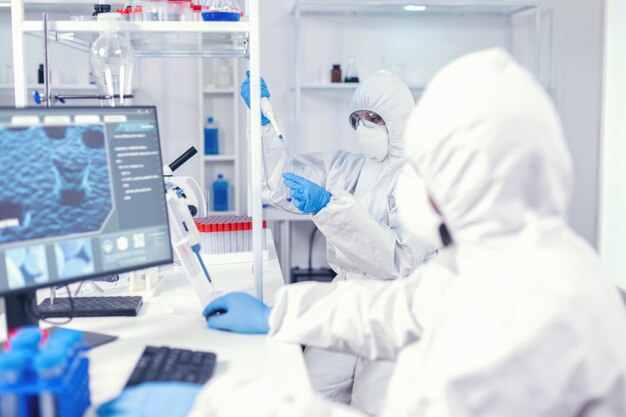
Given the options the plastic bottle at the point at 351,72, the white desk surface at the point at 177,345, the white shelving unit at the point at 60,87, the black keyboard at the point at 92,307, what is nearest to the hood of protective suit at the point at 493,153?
the white desk surface at the point at 177,345

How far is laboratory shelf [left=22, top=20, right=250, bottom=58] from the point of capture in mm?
1433

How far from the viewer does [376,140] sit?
97.7 inches

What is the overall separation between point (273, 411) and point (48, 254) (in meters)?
0.49

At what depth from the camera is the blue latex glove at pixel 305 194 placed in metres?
2.10

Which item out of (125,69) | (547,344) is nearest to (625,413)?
(547,344)

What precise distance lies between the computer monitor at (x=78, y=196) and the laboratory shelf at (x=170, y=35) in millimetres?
237

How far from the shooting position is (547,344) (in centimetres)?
88

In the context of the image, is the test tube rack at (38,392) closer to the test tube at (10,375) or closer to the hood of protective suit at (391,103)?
the test tube at (10,375)

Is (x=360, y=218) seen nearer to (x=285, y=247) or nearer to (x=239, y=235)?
(x=239, y=235)

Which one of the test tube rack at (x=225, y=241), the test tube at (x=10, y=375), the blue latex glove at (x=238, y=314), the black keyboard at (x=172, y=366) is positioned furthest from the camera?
the test tube rack at (x=225, y=241)

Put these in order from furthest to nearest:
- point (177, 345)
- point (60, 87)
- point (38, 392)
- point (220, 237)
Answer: point (60, 87)
point (220, 237)
point (177, 345)
point (38, 392)

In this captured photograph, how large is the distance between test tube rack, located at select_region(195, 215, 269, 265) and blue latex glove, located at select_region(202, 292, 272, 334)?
63cm

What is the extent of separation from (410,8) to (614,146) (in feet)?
4.53

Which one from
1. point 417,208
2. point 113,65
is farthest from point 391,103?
point 417,208
